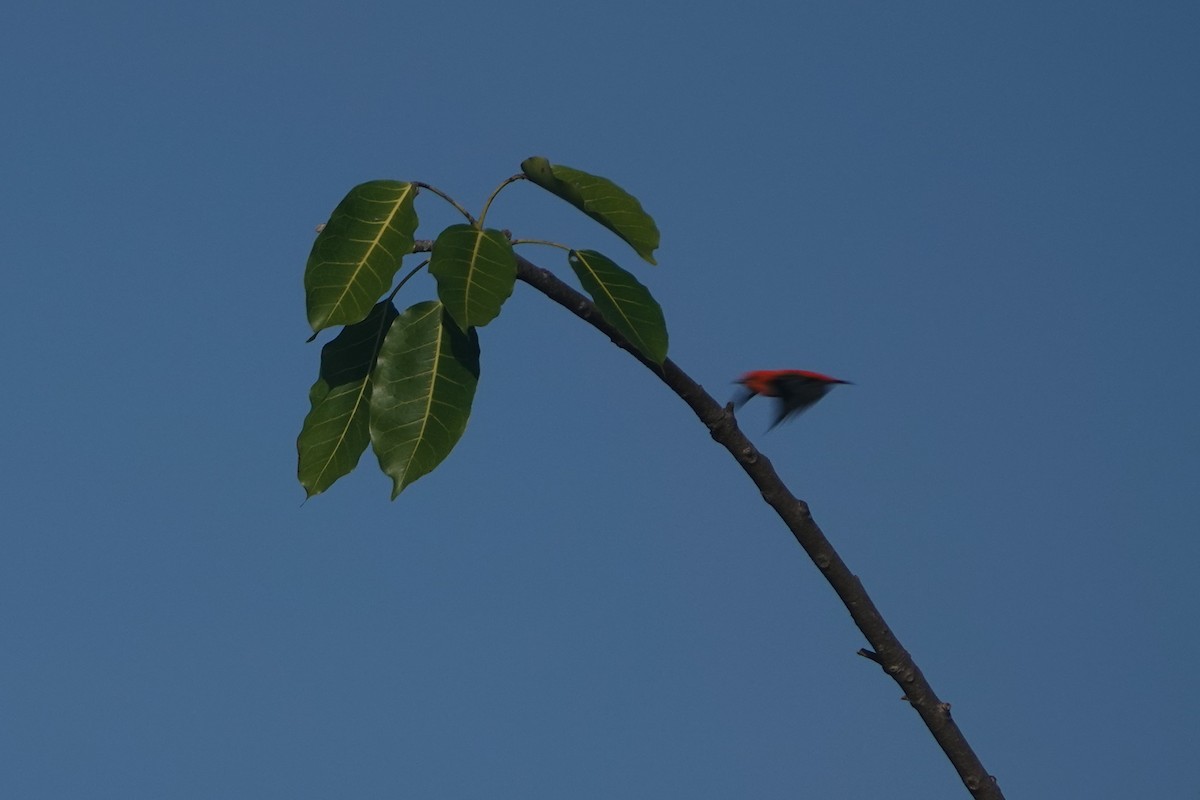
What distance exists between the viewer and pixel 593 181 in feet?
9.65

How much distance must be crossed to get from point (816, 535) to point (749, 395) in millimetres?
618

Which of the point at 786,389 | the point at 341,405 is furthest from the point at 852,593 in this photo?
the point at 341,405

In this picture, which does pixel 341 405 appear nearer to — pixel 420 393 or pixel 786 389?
pixel 420 393

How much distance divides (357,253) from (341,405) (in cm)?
40

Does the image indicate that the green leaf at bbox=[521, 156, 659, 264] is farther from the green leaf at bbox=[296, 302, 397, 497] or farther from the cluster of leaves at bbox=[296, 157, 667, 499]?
the green leaf at bbox=[296, 302, 397, 497]

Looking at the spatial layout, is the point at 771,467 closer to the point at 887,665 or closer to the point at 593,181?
the point at 887,665

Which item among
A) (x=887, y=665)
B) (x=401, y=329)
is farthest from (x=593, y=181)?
(x=887, y=665)

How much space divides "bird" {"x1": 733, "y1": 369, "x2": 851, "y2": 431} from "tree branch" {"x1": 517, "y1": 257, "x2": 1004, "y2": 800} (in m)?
0.47

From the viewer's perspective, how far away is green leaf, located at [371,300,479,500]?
9.94 ft

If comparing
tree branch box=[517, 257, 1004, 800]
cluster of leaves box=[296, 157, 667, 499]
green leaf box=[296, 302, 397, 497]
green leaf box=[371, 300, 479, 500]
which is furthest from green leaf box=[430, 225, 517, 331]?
tree branch box=[517, 257, 1004, 800]

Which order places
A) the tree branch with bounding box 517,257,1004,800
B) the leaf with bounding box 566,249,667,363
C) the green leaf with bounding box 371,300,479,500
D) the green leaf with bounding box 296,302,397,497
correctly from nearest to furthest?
the tree branch with bounding box 517,257,1004,800 < the leaf with bounding box 566,249,667,363 < the green leaf with bounding box 371,300,479,500 < the green leaf with bounding box 296,302,397,497

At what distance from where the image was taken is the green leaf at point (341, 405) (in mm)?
3195

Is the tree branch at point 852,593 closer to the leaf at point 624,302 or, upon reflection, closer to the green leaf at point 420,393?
the leaf at point 624,302

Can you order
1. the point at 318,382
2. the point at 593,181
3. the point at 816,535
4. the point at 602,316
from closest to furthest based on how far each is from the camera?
1. the point at 816,535
2. the point at 602,316
3. the point at 593,181
4. the point at 318,382
